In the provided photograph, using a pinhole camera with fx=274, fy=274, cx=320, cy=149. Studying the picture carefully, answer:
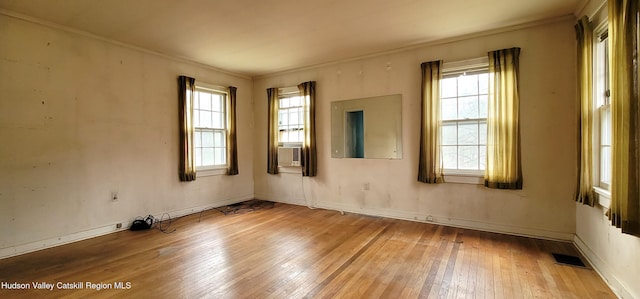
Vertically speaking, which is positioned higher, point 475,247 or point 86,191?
point 86,191

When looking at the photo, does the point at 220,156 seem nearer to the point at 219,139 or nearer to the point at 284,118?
the point at 219,139

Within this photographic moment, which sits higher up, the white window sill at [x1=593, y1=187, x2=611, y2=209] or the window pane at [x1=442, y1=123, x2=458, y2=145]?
the window pane at [x1=442, y1=123, x2=458, y2=145]

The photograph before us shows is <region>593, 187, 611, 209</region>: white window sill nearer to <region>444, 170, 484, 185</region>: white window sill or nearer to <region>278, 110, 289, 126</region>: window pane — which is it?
<region>444, 170, 484, 185</region>: white window sill

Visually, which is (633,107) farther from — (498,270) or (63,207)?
(63,207)

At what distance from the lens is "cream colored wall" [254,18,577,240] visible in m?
3.37

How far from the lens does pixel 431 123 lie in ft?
13.1

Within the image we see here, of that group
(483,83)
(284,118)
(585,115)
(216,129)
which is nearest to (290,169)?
(284,118)

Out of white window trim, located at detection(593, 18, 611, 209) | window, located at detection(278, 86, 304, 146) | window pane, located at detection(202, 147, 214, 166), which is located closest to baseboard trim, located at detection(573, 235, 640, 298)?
white window trim, located at detection(593, 18, 611, 209)

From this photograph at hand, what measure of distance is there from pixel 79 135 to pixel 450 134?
5.07 metres

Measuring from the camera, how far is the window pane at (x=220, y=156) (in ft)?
17.8

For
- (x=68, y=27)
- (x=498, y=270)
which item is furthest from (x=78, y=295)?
(x=498, y=270)

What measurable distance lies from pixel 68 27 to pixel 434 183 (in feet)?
17.4

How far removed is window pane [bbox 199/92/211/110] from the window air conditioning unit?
5.23ft

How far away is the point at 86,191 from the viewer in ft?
11.9
